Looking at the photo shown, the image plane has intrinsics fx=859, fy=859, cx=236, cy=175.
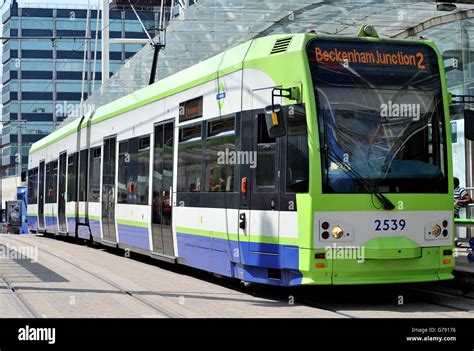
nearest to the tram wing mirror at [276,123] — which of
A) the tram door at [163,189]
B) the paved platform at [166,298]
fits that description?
the paved platform at [166,298]

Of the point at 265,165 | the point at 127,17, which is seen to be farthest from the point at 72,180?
the point at 127,17

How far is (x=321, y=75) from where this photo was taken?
10719mm

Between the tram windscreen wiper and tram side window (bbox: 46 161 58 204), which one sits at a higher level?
tram side window (bbox: 46 161 58 204)

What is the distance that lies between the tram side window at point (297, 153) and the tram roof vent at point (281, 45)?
875 millimetres

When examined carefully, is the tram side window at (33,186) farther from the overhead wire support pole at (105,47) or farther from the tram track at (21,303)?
the tram track at (21,303)

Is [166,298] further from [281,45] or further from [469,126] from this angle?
[469,126]

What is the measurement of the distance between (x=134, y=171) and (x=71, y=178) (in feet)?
24.3

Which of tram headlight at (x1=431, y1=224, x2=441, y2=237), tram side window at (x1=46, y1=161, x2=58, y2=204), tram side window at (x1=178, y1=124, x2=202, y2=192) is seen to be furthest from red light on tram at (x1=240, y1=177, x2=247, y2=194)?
tram side window at (x1=46, y1=161, x2=58, y2=204)

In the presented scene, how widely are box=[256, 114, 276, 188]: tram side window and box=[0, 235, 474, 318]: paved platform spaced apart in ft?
5.18

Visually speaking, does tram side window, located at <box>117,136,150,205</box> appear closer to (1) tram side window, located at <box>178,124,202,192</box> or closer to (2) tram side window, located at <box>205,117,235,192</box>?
(1) tram side window, located at <box>178,124,202,192</box>

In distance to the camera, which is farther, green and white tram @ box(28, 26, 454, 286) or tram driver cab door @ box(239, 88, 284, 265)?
tram driver cab door @ box(239, 88, 284, 265)

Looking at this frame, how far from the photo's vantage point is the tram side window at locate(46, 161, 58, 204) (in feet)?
86.6

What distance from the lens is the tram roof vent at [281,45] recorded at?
436 inches
